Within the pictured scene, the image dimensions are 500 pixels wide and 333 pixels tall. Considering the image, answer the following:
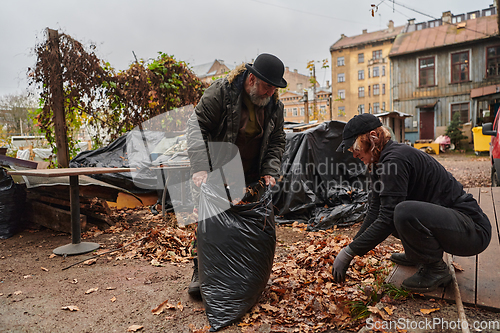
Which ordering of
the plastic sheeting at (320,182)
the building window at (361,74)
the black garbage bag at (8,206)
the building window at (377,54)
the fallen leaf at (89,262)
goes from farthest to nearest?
1. the building window at (361,74)
2. the building window at (377,54)
3. the plastic sheeting at (320,182)
4. the black garbage bag at (8,206)
5. the fallen leaf at (89,262)

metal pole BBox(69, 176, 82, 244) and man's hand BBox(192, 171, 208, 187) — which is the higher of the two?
man's hand BBox(192, 171, 208, 187)

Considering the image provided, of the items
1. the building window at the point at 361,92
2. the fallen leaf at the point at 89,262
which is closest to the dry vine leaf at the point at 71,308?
the fallen leaf at the point at 89,262

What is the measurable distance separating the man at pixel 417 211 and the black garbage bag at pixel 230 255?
575mm

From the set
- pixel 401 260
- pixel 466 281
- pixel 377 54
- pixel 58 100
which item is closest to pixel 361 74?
pixel 377 54

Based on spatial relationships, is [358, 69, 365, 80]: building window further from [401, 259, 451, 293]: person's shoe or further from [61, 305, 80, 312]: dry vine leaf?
[61, 305, 80, 312]: dry vine leaf

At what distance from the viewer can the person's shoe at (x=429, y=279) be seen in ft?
6.38

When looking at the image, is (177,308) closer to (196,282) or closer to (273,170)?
(196,282)

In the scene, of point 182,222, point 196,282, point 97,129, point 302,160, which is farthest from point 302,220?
point 97,129

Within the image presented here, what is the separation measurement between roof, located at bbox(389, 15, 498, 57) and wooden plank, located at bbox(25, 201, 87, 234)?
75.0 feet

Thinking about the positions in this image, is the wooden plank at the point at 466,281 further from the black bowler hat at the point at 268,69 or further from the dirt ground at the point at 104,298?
the black bowler hat at the point at 268,69

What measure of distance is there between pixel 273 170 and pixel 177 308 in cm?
136

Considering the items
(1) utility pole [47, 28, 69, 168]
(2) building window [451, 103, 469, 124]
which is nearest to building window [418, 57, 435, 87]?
(2) building window [451, 103, 469, 124]

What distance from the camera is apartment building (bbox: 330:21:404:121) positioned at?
3509cm

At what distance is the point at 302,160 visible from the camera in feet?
17.3
